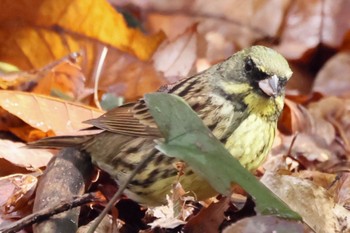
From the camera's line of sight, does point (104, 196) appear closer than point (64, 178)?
No

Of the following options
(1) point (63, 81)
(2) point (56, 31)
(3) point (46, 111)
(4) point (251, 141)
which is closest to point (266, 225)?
(4) point (251, 141)

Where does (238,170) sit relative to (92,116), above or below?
above

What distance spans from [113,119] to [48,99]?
23.4 inches

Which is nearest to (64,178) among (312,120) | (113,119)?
(113,119)

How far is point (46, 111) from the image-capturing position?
4.17m

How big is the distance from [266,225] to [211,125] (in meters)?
0.81

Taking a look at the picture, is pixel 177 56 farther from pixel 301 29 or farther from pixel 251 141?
pixel 251 141

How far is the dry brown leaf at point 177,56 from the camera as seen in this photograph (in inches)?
202

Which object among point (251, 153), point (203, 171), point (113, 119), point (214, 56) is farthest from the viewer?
point (214, 56)

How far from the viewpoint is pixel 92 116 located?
14.0ft

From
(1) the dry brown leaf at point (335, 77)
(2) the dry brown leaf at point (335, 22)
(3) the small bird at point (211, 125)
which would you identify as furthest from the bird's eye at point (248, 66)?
(2) the dry brown leaf at point (335, 22)

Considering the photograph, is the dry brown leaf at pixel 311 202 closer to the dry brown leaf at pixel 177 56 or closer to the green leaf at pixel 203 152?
the green leaf at pixel 203 152

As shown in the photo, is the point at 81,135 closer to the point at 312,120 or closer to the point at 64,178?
the point at 64,178

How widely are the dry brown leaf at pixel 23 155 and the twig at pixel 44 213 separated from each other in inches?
23.9
